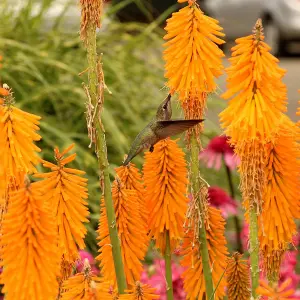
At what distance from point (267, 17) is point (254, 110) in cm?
1480

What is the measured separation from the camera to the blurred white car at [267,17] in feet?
51.2

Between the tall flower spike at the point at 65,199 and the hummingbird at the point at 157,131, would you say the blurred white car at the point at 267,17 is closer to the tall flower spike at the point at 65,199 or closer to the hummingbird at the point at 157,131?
the hummingbird at the point at 157,131

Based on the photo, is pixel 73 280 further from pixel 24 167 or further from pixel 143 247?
pixel 143 247

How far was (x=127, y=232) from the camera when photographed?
2.11 meters

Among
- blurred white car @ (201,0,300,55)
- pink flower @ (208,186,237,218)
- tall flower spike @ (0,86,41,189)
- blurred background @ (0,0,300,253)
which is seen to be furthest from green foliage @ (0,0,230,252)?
blurred white car @ (201,0,300,55)

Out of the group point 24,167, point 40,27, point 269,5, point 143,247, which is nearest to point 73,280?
point 24,167

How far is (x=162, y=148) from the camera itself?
2180 mm

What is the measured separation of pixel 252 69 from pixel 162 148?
0.35 m

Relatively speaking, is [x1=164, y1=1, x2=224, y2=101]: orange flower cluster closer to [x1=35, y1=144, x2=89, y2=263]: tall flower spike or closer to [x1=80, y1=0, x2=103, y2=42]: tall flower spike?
[x1=80, y1=0, x2=103, y2=42]: tall flower spike

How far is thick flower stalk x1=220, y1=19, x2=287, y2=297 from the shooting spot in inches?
75.9

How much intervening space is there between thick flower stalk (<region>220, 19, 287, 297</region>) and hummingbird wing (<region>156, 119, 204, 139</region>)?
128mm

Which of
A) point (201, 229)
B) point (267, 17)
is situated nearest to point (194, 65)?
point (201, 229)

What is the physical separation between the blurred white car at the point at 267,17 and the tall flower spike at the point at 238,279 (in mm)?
13653

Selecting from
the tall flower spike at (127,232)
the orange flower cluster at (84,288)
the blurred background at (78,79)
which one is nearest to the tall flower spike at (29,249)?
the orange flower cluster at (84,288)
